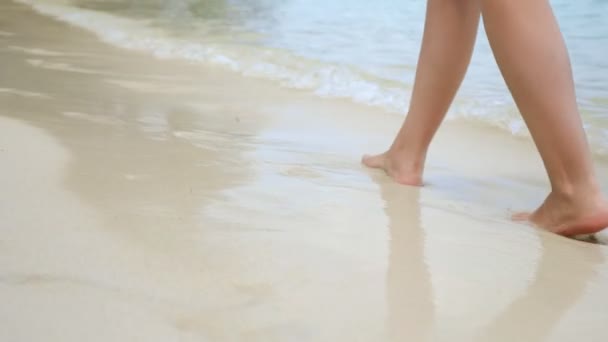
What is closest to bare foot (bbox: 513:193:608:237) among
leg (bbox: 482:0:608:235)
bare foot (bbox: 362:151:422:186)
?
leg (bbox: 482:0:608:235)

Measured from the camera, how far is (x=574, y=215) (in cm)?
133

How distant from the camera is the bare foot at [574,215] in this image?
51.1 inches

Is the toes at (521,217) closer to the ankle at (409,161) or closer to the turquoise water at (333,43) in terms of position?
the ankle at (409,161)

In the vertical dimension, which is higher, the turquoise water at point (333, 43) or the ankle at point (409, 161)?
the ankle at point (409, 161)

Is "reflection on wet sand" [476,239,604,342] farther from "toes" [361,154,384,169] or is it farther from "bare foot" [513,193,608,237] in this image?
"toes" [361,154,384,169]

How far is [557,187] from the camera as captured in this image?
135 centimetres

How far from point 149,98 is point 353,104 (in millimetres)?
714

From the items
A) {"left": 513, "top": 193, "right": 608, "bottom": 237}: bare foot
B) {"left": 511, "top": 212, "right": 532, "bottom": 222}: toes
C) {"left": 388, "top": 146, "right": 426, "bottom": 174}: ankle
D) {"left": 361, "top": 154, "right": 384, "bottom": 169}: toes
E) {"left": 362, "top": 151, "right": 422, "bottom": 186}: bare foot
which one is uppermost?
{"left": 513, "top": 193, "right": 608, "bottom": 237}: bare foot

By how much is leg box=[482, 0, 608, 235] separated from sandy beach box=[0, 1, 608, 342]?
0.07 m

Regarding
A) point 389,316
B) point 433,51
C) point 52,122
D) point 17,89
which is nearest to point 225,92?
point 17,89

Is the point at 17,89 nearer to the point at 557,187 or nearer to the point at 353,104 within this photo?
the point at 353,104

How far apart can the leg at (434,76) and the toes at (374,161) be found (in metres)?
0.03

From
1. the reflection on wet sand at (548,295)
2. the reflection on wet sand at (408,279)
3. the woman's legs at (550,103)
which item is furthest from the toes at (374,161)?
the reflection on wet sand at (548,295)

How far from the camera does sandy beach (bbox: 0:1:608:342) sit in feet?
2.83
